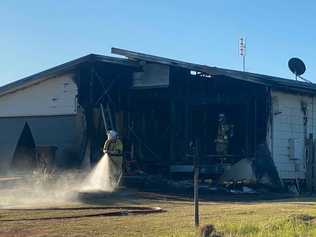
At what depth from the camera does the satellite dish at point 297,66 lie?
28281mm

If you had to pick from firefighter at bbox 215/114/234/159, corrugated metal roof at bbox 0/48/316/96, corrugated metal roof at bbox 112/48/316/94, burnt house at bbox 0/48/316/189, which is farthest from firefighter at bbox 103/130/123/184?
firefighter at bbox 215/114/234/159

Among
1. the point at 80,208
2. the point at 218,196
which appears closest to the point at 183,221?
the point at 80,208

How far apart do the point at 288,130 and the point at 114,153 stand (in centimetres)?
641

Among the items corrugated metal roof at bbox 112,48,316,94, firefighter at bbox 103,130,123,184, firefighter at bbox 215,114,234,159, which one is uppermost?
corrugated metal roof at bbox 112,48,316,94

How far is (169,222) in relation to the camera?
1177 cm

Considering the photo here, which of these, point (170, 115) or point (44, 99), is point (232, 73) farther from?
point (44, 99)

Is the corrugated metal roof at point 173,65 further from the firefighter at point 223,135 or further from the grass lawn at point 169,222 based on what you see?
the grass lawn at point 169,222

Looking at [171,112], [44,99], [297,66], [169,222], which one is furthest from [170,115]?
[169,222]

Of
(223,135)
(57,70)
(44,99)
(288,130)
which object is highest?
(57,70)

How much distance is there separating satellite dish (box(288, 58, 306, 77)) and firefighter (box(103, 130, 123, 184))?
9991mm

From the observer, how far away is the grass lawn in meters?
10.2

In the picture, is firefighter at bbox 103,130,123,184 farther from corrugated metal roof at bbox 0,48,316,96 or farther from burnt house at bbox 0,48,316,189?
corrugated metal roof at bbox 0,48,316,96

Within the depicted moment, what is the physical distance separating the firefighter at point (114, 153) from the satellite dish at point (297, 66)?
32.8 feet

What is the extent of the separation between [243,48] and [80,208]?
22.8 metres
